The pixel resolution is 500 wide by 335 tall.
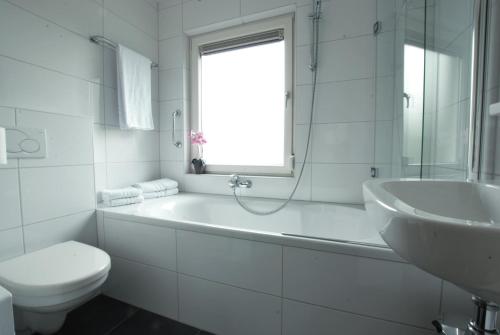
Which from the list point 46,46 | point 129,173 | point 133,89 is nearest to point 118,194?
point 129,173

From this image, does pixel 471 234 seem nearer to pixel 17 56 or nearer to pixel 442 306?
pixel 442 306

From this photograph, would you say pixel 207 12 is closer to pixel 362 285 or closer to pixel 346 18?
pixel 346 18

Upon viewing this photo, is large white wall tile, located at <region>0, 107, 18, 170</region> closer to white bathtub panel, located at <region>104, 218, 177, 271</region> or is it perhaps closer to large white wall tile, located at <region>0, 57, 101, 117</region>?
large white wall tile, located at <region>0, 57, 101, 117</region>

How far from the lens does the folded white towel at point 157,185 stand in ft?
6.41

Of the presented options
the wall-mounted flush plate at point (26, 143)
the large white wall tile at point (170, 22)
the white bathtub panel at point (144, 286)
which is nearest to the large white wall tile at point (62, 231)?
the white bathtub panel at point (144, 286)

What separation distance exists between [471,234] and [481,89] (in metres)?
0.77

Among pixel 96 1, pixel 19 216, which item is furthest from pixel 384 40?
pixel 19 216

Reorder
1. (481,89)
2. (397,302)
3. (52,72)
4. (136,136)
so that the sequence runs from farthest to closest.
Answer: (136,136) → (52,72) → (397,302) → (481,89)

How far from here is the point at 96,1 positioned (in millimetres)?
1729

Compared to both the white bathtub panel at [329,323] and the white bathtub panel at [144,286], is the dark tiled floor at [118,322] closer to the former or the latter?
the white bathtub panel at [144,286]

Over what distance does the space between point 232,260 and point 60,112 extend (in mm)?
1342

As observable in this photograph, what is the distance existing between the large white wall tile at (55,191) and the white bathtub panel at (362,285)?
1.32 metres

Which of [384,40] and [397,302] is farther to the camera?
[384,40]

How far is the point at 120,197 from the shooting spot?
5.60ft
